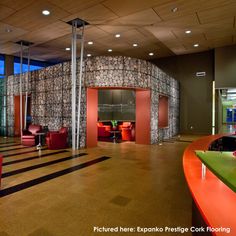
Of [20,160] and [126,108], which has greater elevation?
[126,108]

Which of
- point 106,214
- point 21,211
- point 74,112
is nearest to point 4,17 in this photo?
point 74,112

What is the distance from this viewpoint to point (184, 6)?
6273 millimetres

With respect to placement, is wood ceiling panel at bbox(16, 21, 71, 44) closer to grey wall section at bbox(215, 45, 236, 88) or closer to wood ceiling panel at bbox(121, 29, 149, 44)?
Result: wood ceiling panel at bbox(121, 29, 149, 44)

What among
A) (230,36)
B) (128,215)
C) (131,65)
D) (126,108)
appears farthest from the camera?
(126,108)

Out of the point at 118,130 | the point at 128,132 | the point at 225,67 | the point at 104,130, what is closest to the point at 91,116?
the point at 128,132

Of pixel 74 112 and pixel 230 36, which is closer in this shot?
pixel 74 112

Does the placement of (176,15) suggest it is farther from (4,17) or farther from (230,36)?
(4,17)

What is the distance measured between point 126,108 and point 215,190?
11.0m

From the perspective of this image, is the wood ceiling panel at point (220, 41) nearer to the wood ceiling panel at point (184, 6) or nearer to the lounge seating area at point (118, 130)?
the wood ceiling panel at point (184, 6)

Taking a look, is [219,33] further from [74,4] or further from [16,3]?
[16,3]

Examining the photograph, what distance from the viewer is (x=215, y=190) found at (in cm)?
141

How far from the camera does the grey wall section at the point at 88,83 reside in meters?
7.56

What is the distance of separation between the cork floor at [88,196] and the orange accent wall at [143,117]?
2.98 m

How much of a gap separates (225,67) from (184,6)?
592cm
